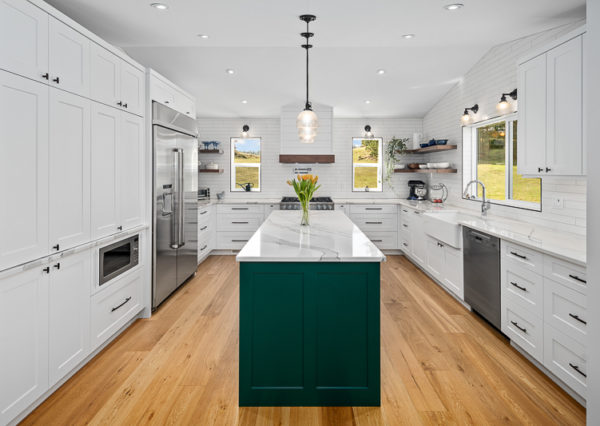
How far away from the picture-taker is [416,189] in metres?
6.85

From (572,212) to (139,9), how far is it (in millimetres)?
3962

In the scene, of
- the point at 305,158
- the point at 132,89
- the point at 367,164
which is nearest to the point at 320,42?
the point at 132,89

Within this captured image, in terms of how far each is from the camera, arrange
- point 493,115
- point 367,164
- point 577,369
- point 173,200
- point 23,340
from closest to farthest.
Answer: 1. point 23,340
2. point 577,369
3. point 173,200
4. point 493,115
5. point 367,164

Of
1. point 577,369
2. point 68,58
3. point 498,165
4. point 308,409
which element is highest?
point 68,58

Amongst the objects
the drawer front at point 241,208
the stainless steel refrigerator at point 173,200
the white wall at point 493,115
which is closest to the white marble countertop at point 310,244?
the stainless steel refrigerator at point 173,200

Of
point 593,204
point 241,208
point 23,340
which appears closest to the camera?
point 593,204

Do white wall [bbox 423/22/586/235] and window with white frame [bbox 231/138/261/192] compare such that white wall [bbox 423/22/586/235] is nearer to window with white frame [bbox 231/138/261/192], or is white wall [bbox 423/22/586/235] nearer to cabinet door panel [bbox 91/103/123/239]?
window with white frame [bbox 231/138/261/192]

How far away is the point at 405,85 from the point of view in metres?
5.68

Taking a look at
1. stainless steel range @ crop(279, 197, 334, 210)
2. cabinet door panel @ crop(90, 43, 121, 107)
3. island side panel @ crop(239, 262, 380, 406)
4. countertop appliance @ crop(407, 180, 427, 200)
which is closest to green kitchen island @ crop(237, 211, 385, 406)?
island side panel @ crop(239, 262, 380, 406)

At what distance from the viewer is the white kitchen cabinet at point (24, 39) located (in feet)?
6.34

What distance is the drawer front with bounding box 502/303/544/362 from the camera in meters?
2.63

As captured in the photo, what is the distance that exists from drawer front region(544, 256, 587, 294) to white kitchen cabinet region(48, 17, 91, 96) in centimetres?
326

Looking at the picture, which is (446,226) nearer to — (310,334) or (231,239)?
(310,334)

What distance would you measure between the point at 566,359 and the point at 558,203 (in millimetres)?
1582
